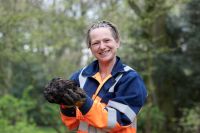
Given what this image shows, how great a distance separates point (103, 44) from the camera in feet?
7.48

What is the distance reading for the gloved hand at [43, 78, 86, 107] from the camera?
202 centimetres

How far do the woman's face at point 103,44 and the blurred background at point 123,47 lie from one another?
17.8 feet

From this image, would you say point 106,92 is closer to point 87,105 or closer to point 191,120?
point 87,105

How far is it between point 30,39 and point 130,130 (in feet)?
21.7

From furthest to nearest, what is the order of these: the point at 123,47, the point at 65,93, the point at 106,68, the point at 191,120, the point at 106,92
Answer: the point at 191,120
the point at 123,47
the point at 106,68
the point at 106,92
the point at 65,93

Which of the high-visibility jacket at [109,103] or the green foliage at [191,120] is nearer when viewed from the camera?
the high-visibility jacket at [109,103]

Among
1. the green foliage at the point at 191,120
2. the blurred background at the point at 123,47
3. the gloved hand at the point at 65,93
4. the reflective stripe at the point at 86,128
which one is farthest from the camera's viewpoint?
the green foliage at the point at 191,120

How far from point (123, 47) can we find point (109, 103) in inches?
290

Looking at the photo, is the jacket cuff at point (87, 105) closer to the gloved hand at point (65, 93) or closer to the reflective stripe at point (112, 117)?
the gloved hand at point (65, 93)

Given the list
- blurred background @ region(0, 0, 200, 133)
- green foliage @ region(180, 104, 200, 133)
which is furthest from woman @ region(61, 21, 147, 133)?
green foliage @ region(180, 104, 200, 133)

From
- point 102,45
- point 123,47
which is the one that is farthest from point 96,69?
point 123,47

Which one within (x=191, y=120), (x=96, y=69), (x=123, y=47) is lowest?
(x=191, y=120)

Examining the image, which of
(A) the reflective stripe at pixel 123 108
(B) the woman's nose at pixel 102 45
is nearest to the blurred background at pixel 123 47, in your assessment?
(B) the woman's nose at pixel 102 45

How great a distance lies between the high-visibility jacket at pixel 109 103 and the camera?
212 centimetres
